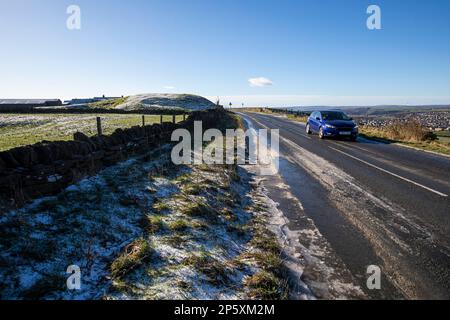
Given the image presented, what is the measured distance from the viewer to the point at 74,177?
7.07m

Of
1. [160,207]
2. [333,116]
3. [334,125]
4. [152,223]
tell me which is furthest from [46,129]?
[333,116]

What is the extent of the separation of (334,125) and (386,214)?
14.4 m

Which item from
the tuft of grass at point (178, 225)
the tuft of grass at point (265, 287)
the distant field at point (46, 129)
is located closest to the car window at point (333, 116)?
the distant field at point (46, 129)

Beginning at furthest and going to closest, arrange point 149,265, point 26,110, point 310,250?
point 26,110, point 310,250, point 149,265

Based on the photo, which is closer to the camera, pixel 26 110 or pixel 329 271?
pixel 329 271

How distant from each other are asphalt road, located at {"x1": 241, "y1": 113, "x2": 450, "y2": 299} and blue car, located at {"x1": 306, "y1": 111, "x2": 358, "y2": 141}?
717 cm

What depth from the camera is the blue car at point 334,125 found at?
20.1 metres

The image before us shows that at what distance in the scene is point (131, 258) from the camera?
445 centimetres

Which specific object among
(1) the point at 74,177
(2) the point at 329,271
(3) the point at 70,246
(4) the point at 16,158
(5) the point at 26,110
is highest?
(5) the point at 26,110

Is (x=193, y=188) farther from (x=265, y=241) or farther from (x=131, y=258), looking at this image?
(x=131, y=258)

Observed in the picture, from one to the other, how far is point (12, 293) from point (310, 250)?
4.00 meters

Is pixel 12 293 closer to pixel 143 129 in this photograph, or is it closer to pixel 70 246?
pixel 70 246

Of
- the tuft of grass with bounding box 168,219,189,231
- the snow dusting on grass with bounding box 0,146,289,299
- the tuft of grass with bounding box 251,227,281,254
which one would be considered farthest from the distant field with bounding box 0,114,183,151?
the tuft of grass with bounding box 251,227,281,254
